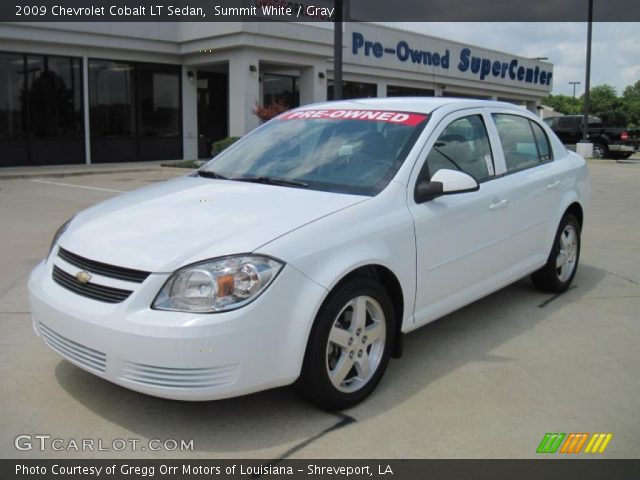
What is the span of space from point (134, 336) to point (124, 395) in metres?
0.82

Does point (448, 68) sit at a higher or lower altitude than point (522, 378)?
higher

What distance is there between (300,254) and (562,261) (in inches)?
136

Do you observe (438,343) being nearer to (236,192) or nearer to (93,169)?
(236,192)

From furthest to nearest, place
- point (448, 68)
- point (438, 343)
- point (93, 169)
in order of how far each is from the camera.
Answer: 1. point (448, 68)
2. point (93, 169)
3. point (438, 343)

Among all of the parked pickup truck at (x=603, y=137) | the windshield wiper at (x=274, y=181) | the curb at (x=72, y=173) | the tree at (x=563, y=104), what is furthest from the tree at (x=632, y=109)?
the windshield wiper at (x=274, y=181)

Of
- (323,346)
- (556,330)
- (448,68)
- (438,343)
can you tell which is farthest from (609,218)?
(448,68)

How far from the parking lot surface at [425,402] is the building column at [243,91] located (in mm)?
14314

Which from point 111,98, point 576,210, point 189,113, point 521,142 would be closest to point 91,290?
point 521,142

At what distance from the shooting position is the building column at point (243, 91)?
18922 mm

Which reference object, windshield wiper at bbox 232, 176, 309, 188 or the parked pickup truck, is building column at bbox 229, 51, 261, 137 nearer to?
windshield wiper at bbox 232, 176, 309, 188

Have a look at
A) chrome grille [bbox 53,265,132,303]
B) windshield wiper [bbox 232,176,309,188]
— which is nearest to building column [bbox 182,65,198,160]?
windshield wiper [bbox 232,176,309,188]
